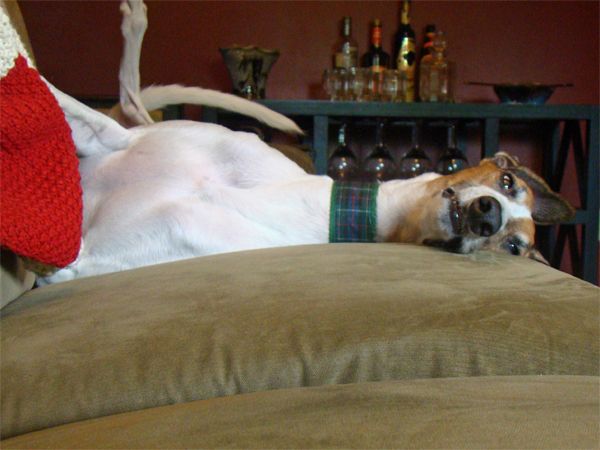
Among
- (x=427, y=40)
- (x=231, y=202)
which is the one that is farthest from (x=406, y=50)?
(x=231, y=202)

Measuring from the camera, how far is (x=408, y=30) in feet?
10.6

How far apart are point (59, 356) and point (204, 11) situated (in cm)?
269

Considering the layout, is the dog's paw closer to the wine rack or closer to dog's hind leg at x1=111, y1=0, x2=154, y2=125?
dog's hind leg at x1=111, y1=0, x2=154, y2=125

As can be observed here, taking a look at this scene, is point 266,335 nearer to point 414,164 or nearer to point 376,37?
point 414,164

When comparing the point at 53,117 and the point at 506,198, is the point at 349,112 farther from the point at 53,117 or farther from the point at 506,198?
the point at 53,117

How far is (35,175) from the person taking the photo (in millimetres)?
990

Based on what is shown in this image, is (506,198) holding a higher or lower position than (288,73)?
lower

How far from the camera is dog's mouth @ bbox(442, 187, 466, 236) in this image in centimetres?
150

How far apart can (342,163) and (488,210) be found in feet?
5.04

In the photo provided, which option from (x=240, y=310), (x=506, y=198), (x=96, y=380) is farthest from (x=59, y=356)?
(x=506, y=198)

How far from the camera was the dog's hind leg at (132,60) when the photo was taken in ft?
5.67

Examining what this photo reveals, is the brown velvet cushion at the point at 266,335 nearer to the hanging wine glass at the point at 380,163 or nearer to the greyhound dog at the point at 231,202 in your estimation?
the greyhound dog at the point at 231,202

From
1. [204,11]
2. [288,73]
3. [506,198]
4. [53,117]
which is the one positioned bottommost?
[506,198]

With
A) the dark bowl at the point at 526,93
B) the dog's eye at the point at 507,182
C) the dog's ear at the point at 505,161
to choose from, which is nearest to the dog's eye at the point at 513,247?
the dog's eye at the point at 507,182
